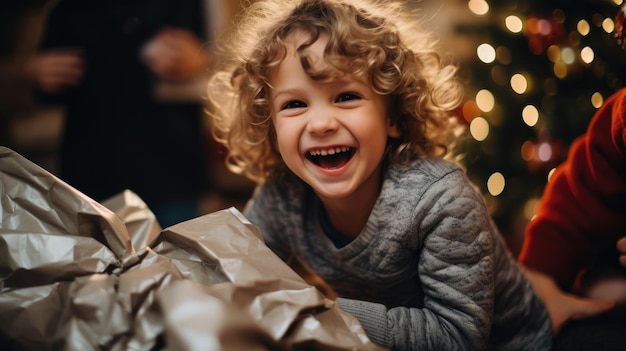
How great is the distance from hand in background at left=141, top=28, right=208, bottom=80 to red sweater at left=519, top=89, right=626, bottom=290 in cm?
104

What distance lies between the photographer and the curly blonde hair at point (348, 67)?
2.73ft

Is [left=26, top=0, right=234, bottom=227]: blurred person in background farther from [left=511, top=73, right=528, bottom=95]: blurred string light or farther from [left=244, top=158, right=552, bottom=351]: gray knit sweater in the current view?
[left=511, top=73, right=528, bottom=95]: blurred string light

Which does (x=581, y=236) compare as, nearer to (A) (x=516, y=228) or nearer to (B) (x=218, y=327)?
(B) (x=218, y=327)

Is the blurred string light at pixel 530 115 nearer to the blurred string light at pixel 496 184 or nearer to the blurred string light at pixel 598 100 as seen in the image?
the blurred string light at pixel 496 184

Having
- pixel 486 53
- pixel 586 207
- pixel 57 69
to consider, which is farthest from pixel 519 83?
pixel 57 69

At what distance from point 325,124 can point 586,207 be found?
0.49 m

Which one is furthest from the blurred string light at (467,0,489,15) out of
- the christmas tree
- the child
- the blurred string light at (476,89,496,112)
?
the child

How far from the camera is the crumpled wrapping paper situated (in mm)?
538

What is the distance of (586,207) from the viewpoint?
0.95 m

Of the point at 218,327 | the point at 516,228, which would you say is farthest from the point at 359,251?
the point at 516,228

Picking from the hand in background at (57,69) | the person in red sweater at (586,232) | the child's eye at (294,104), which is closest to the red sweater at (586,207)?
the person in red sweater at (586,232)

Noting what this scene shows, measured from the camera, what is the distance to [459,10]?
2.97m

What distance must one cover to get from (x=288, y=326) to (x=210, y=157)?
2.41 m

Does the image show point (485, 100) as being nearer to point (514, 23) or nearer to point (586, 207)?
point (514, 23)
